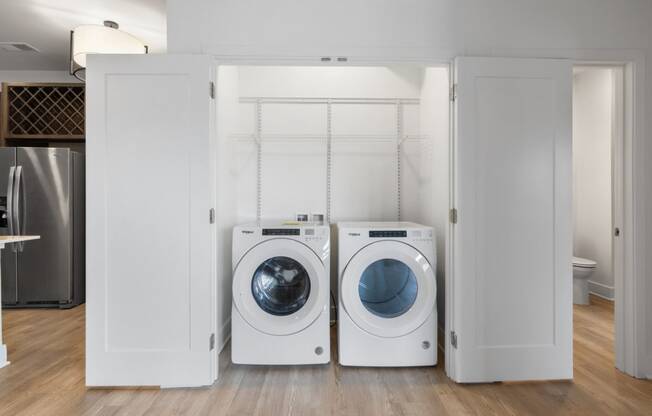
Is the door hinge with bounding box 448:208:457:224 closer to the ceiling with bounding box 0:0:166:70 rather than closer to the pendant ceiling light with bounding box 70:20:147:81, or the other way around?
the pendant ceiling light with bounding box 70:20:147:81

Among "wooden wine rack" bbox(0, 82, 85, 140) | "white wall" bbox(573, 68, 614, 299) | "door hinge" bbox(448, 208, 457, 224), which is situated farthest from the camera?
"wooden wine rack" bbox(0, 82, 85, 140)

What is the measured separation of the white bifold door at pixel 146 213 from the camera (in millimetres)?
1978

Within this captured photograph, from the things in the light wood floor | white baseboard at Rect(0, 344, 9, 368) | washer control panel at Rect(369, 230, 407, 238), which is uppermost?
washer control panel at Rect(369, 230, 407, 238)

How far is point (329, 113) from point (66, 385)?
2.50m

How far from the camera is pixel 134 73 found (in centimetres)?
197

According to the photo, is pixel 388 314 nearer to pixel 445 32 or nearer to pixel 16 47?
pixel 445 32

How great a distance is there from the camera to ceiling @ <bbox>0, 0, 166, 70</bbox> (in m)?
2.83

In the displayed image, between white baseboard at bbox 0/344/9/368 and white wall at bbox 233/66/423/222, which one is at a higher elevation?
white wall at bbox 233/66/423/222

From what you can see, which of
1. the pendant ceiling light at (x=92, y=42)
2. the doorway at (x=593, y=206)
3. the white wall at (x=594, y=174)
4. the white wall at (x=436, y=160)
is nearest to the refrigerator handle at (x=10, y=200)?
the pendant ceiling light at (x=92, y=42)

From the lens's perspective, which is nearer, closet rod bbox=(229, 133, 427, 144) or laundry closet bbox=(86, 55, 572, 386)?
laundry closet bbox=(86, 55, 572, 386)

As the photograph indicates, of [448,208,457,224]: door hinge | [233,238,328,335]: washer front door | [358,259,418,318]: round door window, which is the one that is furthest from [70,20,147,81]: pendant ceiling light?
[448,208,457,224]: door hinge

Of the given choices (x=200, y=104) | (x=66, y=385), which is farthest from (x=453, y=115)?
(x=66, y=385)

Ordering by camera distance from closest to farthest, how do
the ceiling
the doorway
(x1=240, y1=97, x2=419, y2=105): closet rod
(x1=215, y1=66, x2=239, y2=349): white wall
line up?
(x1=215, y1=66, x2=239, y2=349): white wall → the ceiling → (x1=240, y1=97, x2=419, y2=105): closet rod → the doorway

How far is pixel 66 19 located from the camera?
308 cm
